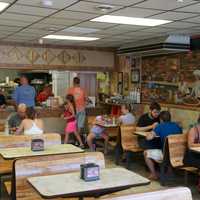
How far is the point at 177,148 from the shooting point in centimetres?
535

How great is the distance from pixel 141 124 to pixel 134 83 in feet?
9.18

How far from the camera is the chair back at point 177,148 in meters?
5.28

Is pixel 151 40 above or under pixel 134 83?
above

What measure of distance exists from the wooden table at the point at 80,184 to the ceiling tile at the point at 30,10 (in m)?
2.47

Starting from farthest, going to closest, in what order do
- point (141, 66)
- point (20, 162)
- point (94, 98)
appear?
1. point (94, 98)
2. point (141, 66)
3. point (20, 162)

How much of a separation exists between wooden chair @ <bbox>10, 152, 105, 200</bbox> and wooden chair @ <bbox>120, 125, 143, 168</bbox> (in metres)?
2.56

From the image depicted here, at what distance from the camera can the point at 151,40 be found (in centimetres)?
771

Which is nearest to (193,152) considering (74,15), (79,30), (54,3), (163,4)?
(163,4)

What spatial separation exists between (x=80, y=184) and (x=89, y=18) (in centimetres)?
309

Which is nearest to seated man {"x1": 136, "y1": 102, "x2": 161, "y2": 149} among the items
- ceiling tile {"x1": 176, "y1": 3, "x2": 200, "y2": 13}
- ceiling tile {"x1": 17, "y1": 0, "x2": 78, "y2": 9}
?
ceiling tile {"x1": 176, "y1": 3, "x2": 200, "y2": 13}

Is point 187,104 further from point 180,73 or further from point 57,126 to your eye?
point 57,126

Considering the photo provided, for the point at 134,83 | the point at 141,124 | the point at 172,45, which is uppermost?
the point at 172,45

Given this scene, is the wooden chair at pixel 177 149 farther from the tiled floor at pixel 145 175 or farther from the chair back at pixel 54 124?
the chair back at pixel 54 124

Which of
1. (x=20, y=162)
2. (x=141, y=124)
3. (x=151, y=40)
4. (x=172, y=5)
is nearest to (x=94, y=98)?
(x=151, y=40)
